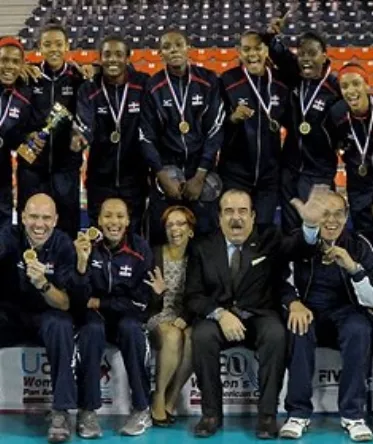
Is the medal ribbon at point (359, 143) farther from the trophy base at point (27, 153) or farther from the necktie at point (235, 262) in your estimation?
the trophy base at point (27, 153)

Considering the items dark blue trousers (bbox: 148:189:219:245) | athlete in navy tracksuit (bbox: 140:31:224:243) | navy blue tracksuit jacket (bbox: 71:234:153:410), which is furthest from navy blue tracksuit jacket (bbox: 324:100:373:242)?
navy blue tracksuit jacket (bbox: 71:234:153:410)

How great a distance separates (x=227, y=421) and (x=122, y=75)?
2.11m

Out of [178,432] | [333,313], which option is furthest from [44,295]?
[333,313]

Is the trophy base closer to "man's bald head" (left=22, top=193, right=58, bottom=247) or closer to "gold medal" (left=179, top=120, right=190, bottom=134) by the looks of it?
"man's bald head" (left=22, top=193, right=58, bottom=247)

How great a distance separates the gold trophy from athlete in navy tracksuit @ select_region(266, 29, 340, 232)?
1.31 metres

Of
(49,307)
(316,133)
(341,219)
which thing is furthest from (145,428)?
(316,133)

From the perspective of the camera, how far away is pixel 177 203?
5246 mm

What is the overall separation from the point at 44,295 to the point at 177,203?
3.52 feet

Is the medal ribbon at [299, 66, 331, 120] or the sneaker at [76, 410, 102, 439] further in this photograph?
the medal ribbon at [299, 66, 331, 120]

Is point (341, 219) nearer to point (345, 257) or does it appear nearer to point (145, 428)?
point (345, 257)

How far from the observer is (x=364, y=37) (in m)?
12.2

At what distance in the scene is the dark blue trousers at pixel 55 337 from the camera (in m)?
4.41

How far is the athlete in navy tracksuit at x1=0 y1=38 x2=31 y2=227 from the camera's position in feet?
17.2

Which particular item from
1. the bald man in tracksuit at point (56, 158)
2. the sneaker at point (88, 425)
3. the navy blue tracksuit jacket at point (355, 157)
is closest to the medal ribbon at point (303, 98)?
the navy blue tracksuit jacket at point (355, 157)
